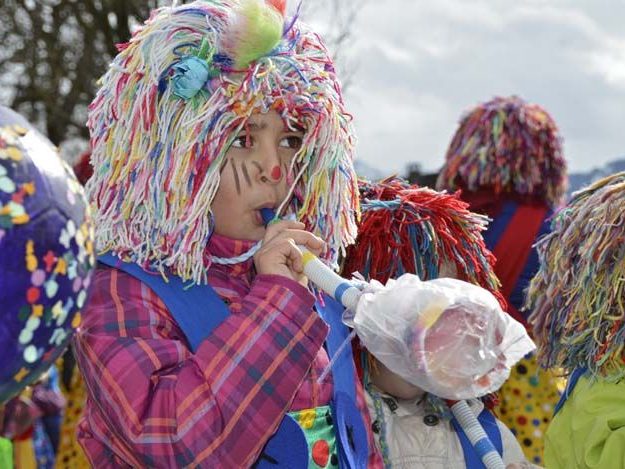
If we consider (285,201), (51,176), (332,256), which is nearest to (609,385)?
(332,256)

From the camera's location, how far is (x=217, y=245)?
197cm

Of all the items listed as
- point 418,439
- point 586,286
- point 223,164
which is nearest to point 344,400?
point 418,439

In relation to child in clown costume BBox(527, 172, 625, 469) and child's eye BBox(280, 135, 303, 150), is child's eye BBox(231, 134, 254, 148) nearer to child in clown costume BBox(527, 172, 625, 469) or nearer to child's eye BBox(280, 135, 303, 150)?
child's eye BBox(280, 135, 303, 150)

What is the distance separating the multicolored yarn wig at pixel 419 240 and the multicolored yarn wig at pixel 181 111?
1.21 feet

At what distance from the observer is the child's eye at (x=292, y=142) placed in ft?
6.68

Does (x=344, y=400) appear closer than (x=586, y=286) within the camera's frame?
Yes

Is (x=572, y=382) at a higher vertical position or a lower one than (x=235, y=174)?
lower

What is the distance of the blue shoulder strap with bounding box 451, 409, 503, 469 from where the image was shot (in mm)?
2092

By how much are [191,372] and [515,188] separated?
2.65 m

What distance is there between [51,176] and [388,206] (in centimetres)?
113

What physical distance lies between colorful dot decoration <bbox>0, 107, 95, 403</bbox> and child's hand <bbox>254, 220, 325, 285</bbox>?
576 millimetres

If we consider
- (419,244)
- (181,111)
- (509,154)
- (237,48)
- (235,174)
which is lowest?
(509,154)

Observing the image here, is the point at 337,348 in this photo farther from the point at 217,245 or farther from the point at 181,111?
the point at 181,111

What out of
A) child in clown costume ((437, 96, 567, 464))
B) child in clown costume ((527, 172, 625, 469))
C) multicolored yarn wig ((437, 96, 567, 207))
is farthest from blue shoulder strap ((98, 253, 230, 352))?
multicolored yarn wig ((437, 96, 567, 207))
